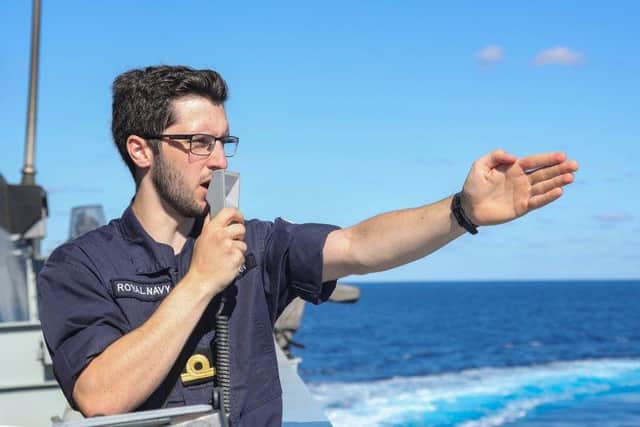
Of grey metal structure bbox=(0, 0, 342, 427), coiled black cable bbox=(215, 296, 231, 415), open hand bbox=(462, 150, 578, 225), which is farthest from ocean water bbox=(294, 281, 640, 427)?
coiled black cable bbox=(215, 296, 231, 415)

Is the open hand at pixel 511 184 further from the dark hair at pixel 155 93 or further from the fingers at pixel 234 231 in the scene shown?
the dark hair at pixel 155 93

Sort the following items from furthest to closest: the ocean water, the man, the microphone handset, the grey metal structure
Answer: the ocean water, the microphone handset, the man, the grey metal structure

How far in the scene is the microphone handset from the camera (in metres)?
2.78

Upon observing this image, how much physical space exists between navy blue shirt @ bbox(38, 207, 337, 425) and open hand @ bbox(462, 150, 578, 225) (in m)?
0.64

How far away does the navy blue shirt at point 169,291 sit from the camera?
2791 millimetres

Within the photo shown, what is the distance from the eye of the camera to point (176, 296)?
8.79 ft

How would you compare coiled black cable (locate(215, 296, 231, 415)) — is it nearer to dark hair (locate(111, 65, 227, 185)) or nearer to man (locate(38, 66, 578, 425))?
man (locate(38, 66, 578, 425))

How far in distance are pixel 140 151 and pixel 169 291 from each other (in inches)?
→ 20.7

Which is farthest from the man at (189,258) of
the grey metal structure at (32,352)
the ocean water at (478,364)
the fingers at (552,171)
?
the ocean water at (478,364)

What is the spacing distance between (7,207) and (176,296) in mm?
5489

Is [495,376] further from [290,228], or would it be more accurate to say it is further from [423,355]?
[423,355]

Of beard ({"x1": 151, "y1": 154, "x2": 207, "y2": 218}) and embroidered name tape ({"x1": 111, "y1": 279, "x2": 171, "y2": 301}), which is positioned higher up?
beard ({"x1": 151, "y1": 154, "x2": 207, "y2": 218})

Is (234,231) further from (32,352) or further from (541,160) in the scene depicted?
(32,352)

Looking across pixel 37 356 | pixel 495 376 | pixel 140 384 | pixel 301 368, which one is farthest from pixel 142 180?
pixel 301 368
